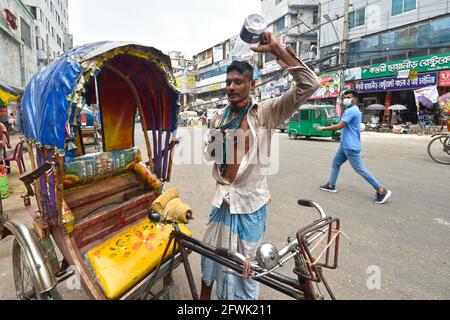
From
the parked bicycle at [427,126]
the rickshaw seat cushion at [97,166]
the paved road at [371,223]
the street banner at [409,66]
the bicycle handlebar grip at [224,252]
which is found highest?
the street banner at [409,66]

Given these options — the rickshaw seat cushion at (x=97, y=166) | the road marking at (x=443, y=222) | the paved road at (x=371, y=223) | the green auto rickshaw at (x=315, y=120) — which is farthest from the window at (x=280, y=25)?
the rickshaw seat cushion at (x=97, y=166)

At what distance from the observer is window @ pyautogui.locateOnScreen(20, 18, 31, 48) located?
20.0 m

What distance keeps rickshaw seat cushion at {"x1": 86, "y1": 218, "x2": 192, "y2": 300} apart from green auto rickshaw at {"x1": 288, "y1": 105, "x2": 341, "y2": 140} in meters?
12.9

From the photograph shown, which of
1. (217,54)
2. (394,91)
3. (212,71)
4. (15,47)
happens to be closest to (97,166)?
(15,47)

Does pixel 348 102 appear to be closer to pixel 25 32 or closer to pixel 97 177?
pixel 97 177

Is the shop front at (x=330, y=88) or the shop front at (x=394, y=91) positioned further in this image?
the shop front at (x=330, y=88)

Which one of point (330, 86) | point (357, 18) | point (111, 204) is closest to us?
point (111, 204)

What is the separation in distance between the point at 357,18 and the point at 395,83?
6.16m

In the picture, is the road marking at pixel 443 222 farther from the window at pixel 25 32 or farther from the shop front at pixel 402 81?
the window at pixel 25 32

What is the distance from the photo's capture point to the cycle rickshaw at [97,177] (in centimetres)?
191

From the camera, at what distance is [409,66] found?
17.4 meters

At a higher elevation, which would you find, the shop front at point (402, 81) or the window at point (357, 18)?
the window at point (357, 18)

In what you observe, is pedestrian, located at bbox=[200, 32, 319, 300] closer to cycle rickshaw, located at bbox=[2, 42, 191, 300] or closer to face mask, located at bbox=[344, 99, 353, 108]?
cycle rickshaw, located at bbox=[2, 42, 191, 300]

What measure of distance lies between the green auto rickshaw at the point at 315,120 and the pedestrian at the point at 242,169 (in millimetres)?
13014
